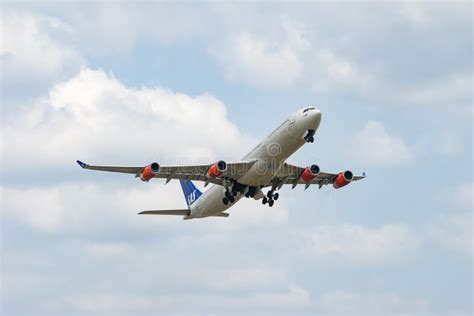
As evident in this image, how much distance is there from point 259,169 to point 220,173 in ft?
11.3

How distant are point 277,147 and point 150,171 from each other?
35.9 ft

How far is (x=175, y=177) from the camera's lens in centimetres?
8662

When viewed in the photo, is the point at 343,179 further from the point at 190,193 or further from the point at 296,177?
the point at 190,193

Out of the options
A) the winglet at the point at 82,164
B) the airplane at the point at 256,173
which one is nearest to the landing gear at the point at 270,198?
the airplane at the point at 256,173

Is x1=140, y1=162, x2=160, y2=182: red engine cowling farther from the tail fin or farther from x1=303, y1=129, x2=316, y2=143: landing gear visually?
the tail fin

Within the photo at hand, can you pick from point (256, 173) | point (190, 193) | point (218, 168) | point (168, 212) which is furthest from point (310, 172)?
point (190, 193)

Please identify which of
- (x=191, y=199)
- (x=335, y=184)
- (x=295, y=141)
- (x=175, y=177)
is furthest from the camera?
(x=191, y=199)

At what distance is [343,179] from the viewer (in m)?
92.4

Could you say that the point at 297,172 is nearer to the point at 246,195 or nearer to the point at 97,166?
the point at 246,195

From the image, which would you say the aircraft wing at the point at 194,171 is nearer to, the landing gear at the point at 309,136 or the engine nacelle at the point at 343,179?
the landing gear at the point at 309,136

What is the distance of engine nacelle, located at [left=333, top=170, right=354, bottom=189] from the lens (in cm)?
9219

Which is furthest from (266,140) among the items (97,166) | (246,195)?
(97,166)

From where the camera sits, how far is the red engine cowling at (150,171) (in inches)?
3242

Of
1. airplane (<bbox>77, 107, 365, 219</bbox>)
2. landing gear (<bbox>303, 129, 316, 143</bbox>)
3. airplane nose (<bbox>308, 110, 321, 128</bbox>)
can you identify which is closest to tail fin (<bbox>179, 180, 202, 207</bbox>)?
airplane (<bbox>77, 107, 365, 219</bbox>)
